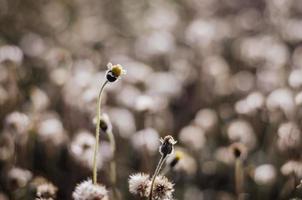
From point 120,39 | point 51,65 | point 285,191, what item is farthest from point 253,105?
point 120,39

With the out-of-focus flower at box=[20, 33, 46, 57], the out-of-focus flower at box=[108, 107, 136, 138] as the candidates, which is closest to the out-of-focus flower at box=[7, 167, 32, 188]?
the out-of-focus flower at box=[108, 107, 136, 138]

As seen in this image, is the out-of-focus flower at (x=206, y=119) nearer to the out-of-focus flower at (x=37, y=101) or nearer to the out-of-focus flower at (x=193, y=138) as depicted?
Result: the out-of-focus flower at (x=193, y=138)

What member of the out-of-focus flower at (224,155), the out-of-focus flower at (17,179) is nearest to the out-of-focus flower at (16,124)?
the out-of-focus flower at (17,179)

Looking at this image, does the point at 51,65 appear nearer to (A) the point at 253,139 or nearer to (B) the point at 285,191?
(A) the point at 253,139

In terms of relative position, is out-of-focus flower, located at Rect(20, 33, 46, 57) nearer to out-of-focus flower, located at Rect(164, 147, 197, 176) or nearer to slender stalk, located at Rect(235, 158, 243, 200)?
out-of-focus flower, located at Rect(164, 147, 197, 176)

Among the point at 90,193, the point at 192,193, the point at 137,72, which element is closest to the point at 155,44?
the point at 137,72

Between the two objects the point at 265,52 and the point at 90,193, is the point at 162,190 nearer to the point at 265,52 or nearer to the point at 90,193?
the point at 90,193
